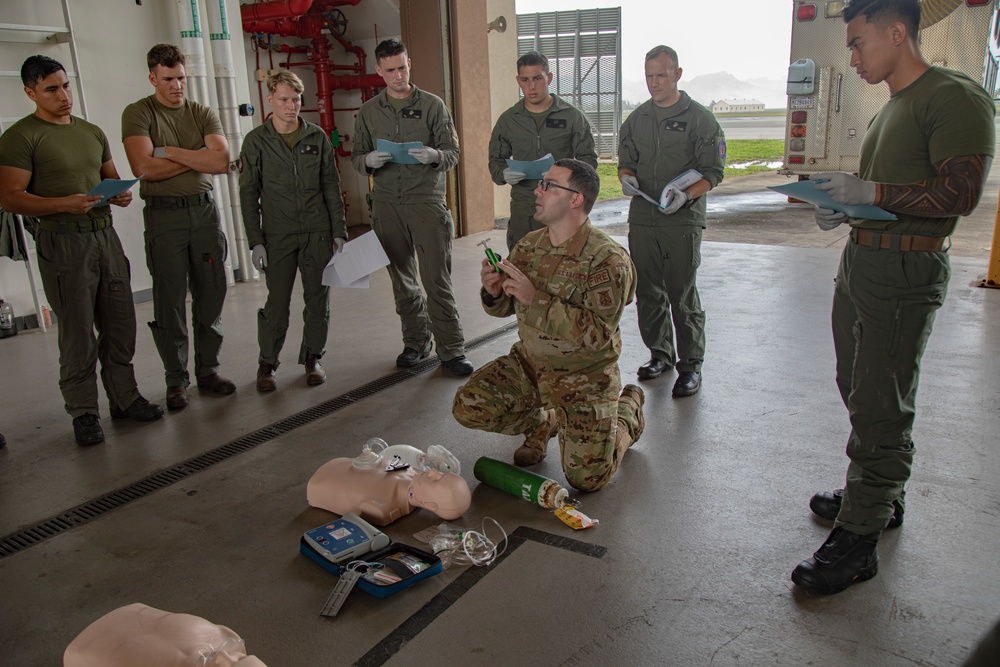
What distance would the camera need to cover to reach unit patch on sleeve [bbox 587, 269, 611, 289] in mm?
3094

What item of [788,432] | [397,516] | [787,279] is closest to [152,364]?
[397,516]

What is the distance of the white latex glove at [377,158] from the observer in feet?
15.2


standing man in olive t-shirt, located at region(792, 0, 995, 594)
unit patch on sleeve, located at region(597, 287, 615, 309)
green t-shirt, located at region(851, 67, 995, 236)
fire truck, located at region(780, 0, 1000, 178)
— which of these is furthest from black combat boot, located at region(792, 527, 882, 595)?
fire truck, located at region(780, 0, 1000, 178)

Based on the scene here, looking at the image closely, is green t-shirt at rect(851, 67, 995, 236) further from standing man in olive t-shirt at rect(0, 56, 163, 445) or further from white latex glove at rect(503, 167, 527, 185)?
standing man in olive t-shirt at rect(0, 56, 163, 445)

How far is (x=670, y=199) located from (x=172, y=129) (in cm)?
274

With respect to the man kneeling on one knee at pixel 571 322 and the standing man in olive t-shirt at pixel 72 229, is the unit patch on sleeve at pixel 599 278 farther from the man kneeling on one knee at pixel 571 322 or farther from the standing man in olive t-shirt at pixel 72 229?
the standing man in olive t-shirt at pixel 72 229

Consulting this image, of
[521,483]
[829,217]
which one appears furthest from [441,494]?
[829,217]

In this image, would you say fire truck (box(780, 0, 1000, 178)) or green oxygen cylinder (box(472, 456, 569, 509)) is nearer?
green oxygen cylinder (box(472, 456, 569, 509))

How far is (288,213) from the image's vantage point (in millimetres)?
4535

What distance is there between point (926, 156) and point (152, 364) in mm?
4657

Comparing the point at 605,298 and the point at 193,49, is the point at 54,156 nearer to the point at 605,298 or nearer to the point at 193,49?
the point at 605,298

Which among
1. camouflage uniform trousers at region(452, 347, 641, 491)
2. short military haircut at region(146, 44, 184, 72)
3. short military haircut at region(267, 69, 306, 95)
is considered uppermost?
short military haircut at region(146, 44, 184, 72)

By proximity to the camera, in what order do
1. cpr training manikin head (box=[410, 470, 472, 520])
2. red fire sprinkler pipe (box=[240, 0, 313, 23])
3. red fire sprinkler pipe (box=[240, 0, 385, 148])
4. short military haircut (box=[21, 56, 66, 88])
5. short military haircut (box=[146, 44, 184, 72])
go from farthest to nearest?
1. red fire sprinkler pipe (box=[240, 0, 385, 148])
2. red fire sprinkler pipe (box=[240, 0, 313, 23])
3. short military haircut (box=[146, 44, 184, 72])
4. short military haircut (box=[21, 56, 66, 88])
5. cpr training manikin head (box=[410, 470, 472, 520])

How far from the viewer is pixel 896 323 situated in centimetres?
239
